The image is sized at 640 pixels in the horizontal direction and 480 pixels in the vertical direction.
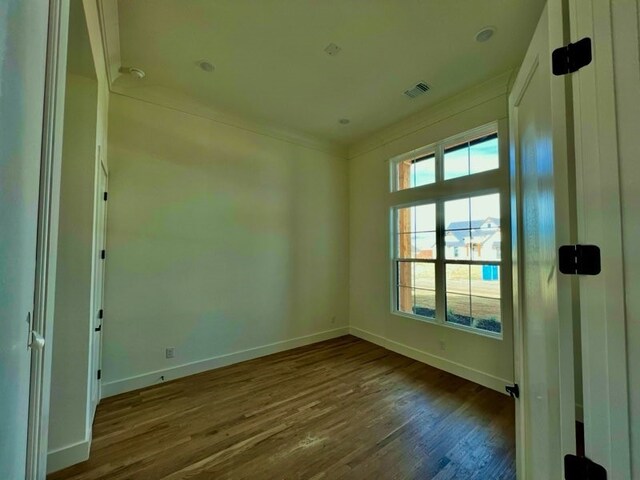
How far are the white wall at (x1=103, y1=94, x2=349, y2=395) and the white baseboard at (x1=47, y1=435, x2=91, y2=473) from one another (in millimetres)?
874

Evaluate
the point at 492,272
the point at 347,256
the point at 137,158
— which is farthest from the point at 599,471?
the point at 347,256

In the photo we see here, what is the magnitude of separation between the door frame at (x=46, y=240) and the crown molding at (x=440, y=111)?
342cm

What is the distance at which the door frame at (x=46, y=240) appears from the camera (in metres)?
0.76

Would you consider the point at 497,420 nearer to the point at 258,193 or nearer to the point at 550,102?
the point at 550,102

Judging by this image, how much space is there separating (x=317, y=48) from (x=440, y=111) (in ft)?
5.89

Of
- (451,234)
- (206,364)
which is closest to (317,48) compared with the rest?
(451,234)

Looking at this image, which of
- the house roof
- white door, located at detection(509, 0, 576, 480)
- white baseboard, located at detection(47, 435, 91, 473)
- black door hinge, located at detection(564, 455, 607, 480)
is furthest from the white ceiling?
white baseboard, located at detection(47, 435, 91, 473)

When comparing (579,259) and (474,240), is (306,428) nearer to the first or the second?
(579,259)

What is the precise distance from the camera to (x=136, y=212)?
2791 millimetres

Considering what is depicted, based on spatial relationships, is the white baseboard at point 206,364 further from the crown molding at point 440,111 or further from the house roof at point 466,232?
the crown molding at point 440,111

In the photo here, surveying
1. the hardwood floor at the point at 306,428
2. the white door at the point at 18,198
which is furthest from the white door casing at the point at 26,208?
the hardwood floor at the point at 306,428

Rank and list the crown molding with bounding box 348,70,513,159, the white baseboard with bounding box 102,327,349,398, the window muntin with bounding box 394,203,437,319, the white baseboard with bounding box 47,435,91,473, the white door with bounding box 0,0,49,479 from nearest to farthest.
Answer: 1. the white door with bounding box 0,0,49,479
2. the white baseboard with bounding box 47,435,91,473
3. the white baseboard with bounding box 102,327,349,398
4. the crown molding with bounding box 348,70,513,159
5. the window muntin with bounding box 394,203,437,319

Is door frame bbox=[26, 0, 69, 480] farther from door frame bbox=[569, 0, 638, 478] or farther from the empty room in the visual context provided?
door frame bbox=[569, 0, 638, 478]

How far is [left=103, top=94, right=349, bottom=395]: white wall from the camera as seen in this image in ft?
8.92
